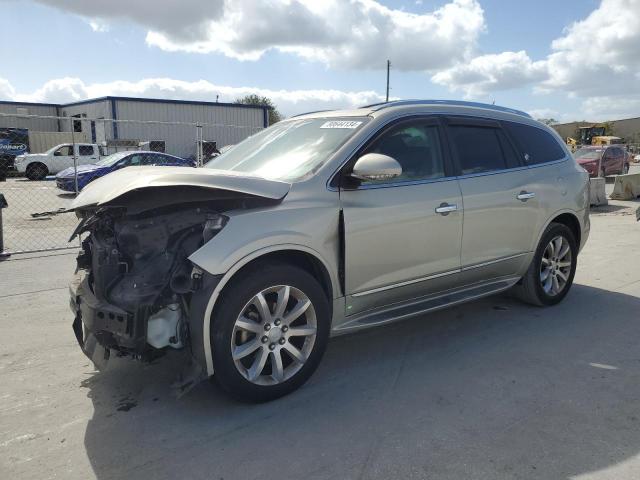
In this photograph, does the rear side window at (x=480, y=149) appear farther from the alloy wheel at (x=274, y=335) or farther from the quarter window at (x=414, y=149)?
the alloy wheel at (x=274, y=335)

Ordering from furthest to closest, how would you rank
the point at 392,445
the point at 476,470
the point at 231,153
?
the point at 231,153 → the point at 392,445 → the point at 476,470

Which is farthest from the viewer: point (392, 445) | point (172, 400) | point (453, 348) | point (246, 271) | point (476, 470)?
point (453, 348)

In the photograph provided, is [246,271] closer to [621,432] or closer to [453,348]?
[453,348]

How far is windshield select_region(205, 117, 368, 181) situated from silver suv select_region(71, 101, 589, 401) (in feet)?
0.06

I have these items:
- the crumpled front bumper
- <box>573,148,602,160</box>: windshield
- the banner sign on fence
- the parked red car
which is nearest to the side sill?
the crumpled front bumper

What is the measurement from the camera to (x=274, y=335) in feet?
10.7

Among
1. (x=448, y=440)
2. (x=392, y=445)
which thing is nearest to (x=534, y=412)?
(x=448, y=440)

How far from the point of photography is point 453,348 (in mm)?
4234

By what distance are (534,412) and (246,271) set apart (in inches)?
76.6

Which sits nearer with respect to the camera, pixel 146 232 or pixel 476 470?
pixel 476 470

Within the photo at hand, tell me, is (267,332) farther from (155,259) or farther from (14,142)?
(14,142)

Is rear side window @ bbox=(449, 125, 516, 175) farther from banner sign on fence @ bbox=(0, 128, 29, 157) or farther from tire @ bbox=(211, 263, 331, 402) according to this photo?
banner sign on fence @ bbox=(0, 128, 29, 157)

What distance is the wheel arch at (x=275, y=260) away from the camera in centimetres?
300

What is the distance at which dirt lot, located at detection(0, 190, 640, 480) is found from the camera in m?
2.70
